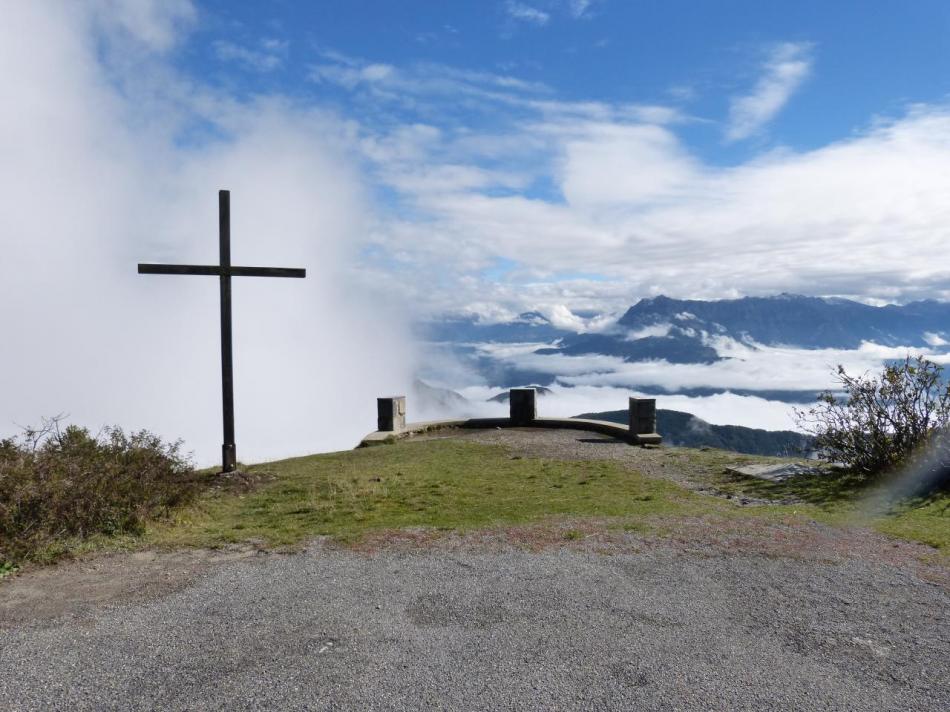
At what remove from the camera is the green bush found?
730 cm

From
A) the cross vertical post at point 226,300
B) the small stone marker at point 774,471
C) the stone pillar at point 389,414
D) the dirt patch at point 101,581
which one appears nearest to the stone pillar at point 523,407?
the stone pillar at point 389,414

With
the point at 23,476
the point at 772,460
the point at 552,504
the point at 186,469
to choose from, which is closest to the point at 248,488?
the point at 186,469

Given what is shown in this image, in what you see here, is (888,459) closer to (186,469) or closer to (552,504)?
(552,504)

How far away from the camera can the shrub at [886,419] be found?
12250 mm

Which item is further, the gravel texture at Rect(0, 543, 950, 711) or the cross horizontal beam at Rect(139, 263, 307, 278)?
the cross horizontal beam at Rect(139, 263, 307, 278)

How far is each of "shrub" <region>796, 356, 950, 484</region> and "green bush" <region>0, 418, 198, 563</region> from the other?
39.0 feet

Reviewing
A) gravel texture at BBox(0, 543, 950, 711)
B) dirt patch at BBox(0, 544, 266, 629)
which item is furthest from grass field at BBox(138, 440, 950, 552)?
gravel texture at BBox(0, 543, 950, 711)

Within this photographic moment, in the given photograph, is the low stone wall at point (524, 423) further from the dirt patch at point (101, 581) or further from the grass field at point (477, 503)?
the dirt patch at point (101, 581)

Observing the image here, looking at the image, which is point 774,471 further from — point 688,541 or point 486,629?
point 486,629

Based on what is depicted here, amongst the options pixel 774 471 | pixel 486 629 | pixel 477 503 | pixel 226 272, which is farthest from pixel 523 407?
pixel 486 629

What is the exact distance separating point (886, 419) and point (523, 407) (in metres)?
11.6

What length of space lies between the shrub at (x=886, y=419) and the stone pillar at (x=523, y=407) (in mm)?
9729

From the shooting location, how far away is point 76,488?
26.3 feet

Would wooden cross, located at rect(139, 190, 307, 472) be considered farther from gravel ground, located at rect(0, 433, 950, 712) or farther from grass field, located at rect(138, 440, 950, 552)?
gravel ground, located at rect(0, 433, 950, 712)
